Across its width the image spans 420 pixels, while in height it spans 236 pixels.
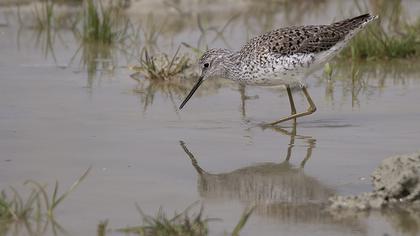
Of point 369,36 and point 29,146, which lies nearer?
point 29,146

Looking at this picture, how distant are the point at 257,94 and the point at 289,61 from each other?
1.26m

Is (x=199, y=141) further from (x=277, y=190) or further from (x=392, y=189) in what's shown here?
(x=392, y=189)

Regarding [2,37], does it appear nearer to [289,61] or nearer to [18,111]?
[18,111]

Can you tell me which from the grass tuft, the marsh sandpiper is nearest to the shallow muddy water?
the grass tuft

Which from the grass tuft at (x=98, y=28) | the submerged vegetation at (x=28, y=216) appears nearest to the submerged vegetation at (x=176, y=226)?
the submerged vegetation at (x=28, y=216)

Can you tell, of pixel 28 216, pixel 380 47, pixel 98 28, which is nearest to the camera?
pixel 28 216

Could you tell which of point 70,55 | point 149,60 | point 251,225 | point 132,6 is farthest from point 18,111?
point 132,6

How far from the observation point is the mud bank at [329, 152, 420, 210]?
19.2 ft

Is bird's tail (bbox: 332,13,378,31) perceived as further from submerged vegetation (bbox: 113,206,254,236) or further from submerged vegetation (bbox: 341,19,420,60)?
submerged vegetation (bbox: 113,206,254,236)

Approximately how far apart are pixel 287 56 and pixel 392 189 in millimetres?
2843

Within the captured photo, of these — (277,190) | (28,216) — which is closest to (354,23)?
(277,190)

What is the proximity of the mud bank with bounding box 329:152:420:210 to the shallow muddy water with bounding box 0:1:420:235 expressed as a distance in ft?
0.39

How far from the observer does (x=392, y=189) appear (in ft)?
19.4

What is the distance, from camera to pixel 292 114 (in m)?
8.77
